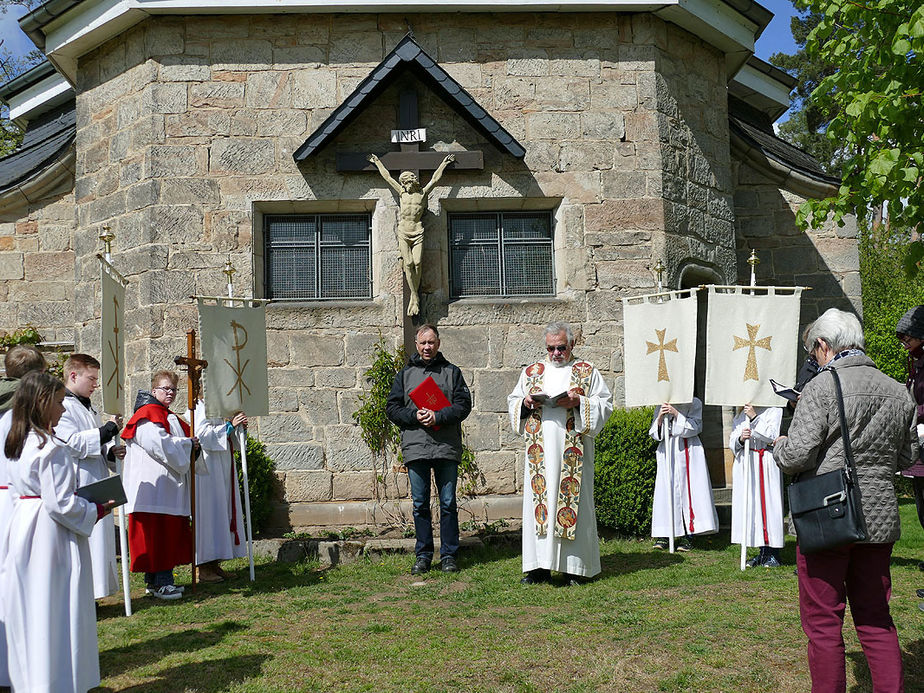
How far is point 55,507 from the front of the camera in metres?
4.47

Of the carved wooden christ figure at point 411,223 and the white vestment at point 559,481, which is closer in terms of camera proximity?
the white vestment at point 559,481

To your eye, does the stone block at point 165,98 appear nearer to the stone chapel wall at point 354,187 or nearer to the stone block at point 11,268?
the stone chapel wall at point 354,187

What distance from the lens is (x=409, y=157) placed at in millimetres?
9836

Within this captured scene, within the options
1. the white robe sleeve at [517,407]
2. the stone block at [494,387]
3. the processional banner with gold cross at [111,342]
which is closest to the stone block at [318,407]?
the stone block at [494,387]

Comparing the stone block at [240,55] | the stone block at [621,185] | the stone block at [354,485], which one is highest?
the stone block at [240,55]

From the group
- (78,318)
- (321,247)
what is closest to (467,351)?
(321,247)

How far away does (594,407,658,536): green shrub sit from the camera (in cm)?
885

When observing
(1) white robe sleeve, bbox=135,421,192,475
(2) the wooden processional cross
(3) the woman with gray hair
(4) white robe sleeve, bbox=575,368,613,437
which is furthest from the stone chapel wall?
(3) the woman with gray hair

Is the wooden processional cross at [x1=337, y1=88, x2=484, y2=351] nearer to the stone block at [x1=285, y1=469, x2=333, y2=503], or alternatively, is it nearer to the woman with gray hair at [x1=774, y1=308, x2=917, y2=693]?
the stone block at [x1=285, y1=469, x2=333, y2=503]

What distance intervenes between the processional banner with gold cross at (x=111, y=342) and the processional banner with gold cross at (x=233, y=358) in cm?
64

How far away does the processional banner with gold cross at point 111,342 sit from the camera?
7066 mm

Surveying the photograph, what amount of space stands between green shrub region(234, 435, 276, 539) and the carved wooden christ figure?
210 centimetres

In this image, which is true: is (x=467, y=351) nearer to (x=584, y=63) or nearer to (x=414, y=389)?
(x=414, y=389)

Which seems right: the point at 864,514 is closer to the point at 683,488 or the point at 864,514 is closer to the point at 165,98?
the point at 683,488
